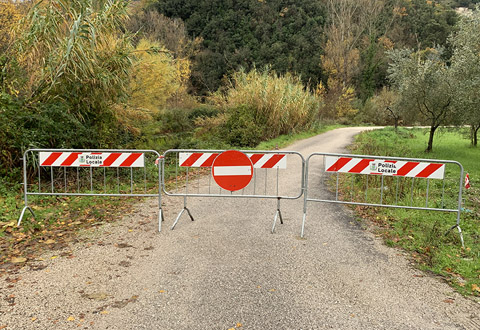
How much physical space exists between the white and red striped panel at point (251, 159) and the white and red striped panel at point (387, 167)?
2.77 feet

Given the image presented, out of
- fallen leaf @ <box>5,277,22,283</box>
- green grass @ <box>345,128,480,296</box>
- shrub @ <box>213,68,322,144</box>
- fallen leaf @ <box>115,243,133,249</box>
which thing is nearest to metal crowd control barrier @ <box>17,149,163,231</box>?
fallen leaf @ <box>115,243,133,249</box>

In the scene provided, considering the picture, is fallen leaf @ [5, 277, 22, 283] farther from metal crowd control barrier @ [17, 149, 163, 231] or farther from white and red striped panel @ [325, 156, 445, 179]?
white and red striped panel @ [325, 156, 445, 179]

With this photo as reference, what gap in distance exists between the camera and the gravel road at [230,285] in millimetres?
3467

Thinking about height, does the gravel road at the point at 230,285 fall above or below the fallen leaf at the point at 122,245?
below

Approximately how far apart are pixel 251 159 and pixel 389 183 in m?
4.99

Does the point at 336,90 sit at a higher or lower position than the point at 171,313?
higher

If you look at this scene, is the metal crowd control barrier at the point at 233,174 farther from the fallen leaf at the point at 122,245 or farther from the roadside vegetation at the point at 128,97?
the roadside vegetation at the point at 128,97

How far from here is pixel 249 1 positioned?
64812mm

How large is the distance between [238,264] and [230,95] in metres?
15.9

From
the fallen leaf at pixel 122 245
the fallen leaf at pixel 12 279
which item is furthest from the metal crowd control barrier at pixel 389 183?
the fallen leaf at pixel 12 279

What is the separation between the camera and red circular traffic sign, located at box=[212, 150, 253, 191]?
634 centimetres

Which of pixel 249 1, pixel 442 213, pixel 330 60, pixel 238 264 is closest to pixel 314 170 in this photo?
pixel 442 213

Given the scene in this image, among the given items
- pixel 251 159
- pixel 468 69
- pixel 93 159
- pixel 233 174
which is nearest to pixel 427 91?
pixel 468 69

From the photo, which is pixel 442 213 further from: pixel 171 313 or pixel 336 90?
pixel 336 90
